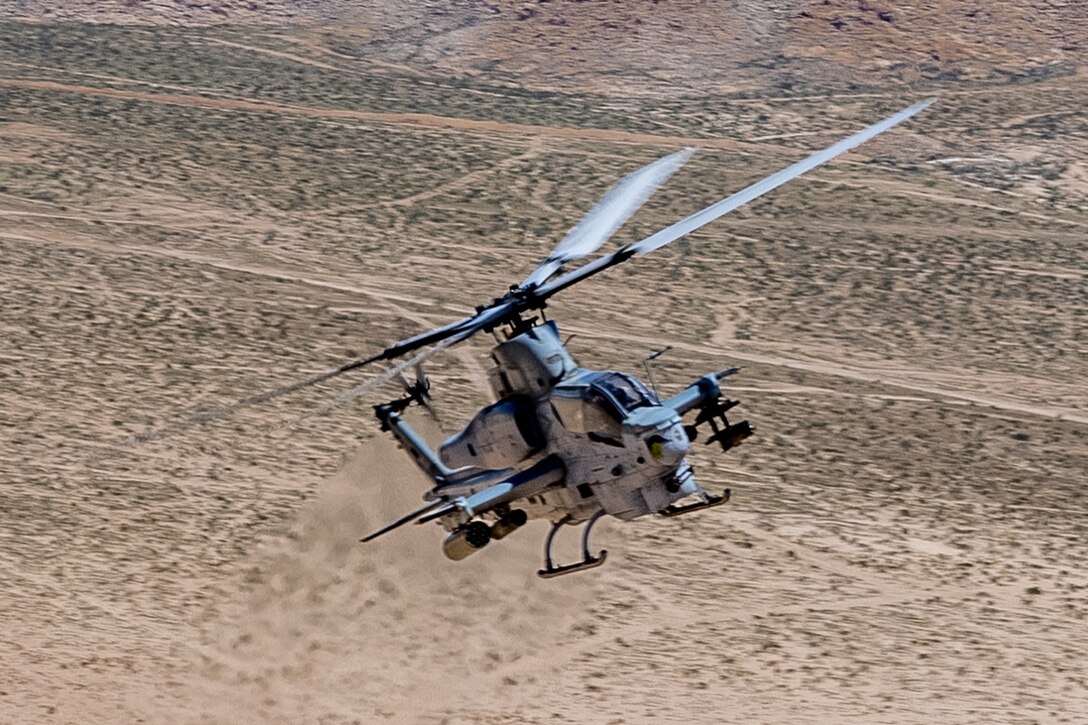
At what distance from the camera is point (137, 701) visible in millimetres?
34844

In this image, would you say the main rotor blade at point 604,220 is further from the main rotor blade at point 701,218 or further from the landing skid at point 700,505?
the landing skid at point 700,505

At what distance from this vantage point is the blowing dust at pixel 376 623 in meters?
35.1

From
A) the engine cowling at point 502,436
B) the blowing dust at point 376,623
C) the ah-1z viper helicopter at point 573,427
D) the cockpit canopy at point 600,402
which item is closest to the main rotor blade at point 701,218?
the ah-1z viper helicopter at point 573,427

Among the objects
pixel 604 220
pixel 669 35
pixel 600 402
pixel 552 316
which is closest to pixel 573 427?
pixel 600 402

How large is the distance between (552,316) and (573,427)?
2550cm

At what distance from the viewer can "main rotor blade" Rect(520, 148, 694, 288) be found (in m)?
26.1

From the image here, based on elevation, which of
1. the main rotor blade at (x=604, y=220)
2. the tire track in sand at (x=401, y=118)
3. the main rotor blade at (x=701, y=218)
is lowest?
the tire track in sand at (x=401, y=118)

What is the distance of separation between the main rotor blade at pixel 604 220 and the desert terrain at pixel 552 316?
4.16 m

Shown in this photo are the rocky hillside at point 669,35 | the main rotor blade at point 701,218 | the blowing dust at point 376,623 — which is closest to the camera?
the main rotor blade at point 701,218

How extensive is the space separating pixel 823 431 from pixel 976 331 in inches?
329

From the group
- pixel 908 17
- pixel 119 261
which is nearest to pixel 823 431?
pixel 119 261

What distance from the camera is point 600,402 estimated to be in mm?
26188

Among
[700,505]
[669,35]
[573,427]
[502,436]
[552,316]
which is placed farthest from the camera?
[669,35]

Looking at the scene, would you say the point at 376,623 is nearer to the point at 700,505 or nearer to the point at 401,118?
the point at 700,505
